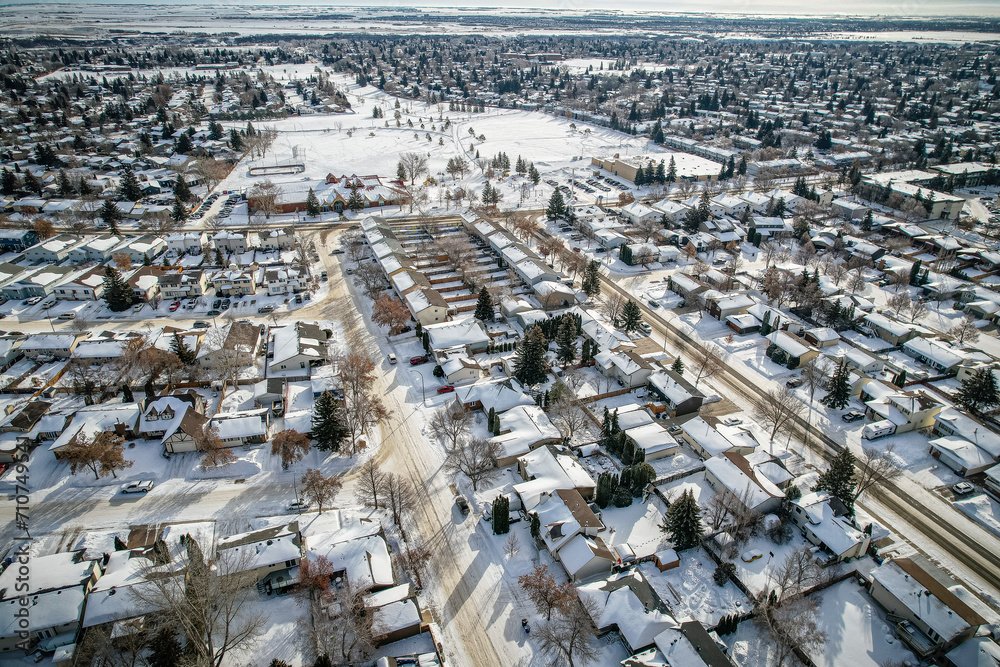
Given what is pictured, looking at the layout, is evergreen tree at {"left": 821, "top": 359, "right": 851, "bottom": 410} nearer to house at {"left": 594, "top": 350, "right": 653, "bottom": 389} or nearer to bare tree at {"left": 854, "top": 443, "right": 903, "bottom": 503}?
bare tree at {"left": 854, "top": 443, "right": 903, "bottom": 503}

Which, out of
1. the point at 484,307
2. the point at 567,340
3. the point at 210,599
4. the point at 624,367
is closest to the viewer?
the point at 210,599

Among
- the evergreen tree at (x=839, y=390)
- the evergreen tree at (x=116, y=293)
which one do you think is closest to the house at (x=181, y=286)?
the evergreen tree at (x=116, y=293)

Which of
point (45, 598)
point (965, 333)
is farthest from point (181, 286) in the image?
point (965, 333)

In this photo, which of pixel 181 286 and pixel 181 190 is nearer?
pixel 181 286

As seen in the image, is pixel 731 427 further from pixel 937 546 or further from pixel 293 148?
pixel 293 148

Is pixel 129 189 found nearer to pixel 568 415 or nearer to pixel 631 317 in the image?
pixel 631 317

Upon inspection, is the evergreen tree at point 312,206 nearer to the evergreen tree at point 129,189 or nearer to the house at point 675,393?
the evergreen tree at point 129,189
